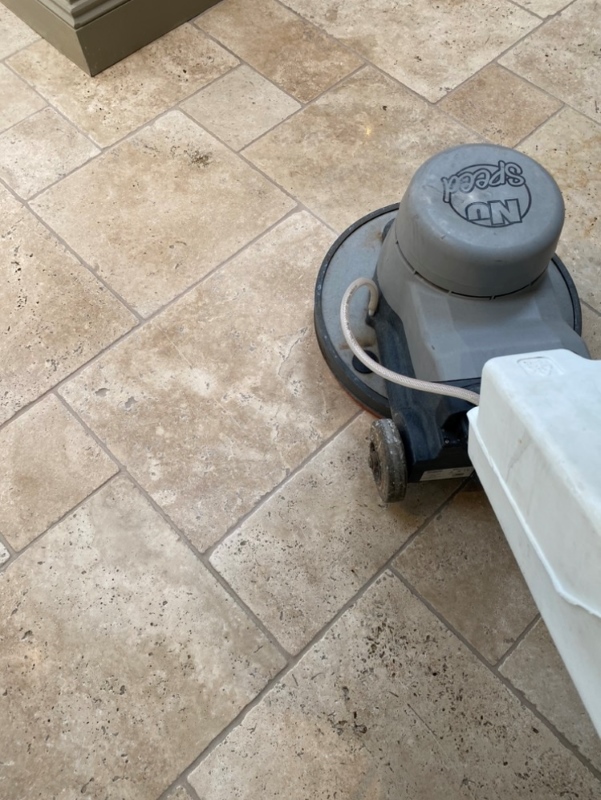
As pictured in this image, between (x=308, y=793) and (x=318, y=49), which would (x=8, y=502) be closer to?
(x=308, y=793)

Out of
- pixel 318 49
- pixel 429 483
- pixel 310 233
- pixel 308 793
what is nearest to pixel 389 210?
pixel 310 233

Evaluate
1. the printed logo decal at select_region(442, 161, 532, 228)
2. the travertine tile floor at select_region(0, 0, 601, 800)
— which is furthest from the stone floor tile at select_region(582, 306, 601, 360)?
the printed logo decal at select_region(442, 161, 532, 228)

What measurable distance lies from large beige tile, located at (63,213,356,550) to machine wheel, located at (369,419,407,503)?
19cm

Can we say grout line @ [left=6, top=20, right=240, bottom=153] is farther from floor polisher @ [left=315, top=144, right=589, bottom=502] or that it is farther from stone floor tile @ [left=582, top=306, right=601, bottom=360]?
stone floor tile @ [left=582, top=306, right=601, bottom=360]

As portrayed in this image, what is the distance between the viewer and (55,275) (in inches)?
58.6

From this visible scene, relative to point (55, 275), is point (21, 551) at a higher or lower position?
lower

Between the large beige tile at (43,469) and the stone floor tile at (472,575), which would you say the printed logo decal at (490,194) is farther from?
the large beige tile at (43,469)

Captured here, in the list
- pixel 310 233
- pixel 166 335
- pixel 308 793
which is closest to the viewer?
pixel 308 793

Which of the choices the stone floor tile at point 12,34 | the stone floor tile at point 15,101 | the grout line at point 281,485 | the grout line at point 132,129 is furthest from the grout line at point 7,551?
the stone floor tile at point 12,34

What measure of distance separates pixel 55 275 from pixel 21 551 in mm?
621

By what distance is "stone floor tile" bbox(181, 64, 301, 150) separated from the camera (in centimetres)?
169

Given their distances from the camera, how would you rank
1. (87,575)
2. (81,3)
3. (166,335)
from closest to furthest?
(87,575), (166,335), (81,3)

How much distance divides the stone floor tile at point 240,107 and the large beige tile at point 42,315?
51 centimetres

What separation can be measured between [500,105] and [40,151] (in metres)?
1.16
